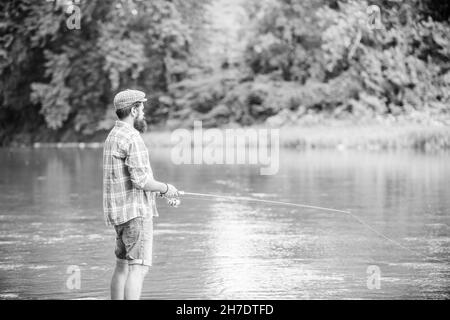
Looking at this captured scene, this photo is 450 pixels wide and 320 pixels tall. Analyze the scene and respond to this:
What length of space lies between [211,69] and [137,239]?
39.9 meters

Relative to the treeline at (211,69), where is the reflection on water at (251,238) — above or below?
below

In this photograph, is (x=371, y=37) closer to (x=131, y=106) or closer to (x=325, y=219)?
(x=325, y=219)

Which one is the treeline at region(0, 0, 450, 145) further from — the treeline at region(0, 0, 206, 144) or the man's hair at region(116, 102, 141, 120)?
the man's hair at region(116, 102, 141, 120)

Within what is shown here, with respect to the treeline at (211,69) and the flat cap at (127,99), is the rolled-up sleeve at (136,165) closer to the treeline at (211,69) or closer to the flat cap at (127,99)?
the flat cap at (127,99)

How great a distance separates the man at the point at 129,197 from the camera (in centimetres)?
702

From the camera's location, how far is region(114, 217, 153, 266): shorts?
7.01m

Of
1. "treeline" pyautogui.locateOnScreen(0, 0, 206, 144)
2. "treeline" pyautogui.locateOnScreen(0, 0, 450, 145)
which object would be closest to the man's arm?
"treeline" pyautogui.locateOnScreen(0, 0, 450, 145)

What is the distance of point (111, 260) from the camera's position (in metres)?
9.99

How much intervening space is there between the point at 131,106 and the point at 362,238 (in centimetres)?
511

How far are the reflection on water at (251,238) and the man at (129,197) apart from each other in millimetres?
942

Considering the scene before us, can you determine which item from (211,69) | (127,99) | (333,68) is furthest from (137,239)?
(211,69)

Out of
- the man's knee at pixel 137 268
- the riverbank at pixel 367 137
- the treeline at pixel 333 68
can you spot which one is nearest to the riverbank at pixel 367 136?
the riverbank at pixel 367 137

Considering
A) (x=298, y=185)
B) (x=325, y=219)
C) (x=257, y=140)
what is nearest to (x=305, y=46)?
(x=257, y=140)

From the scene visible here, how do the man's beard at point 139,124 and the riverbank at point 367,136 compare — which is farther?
the riverbank at point 367,136
